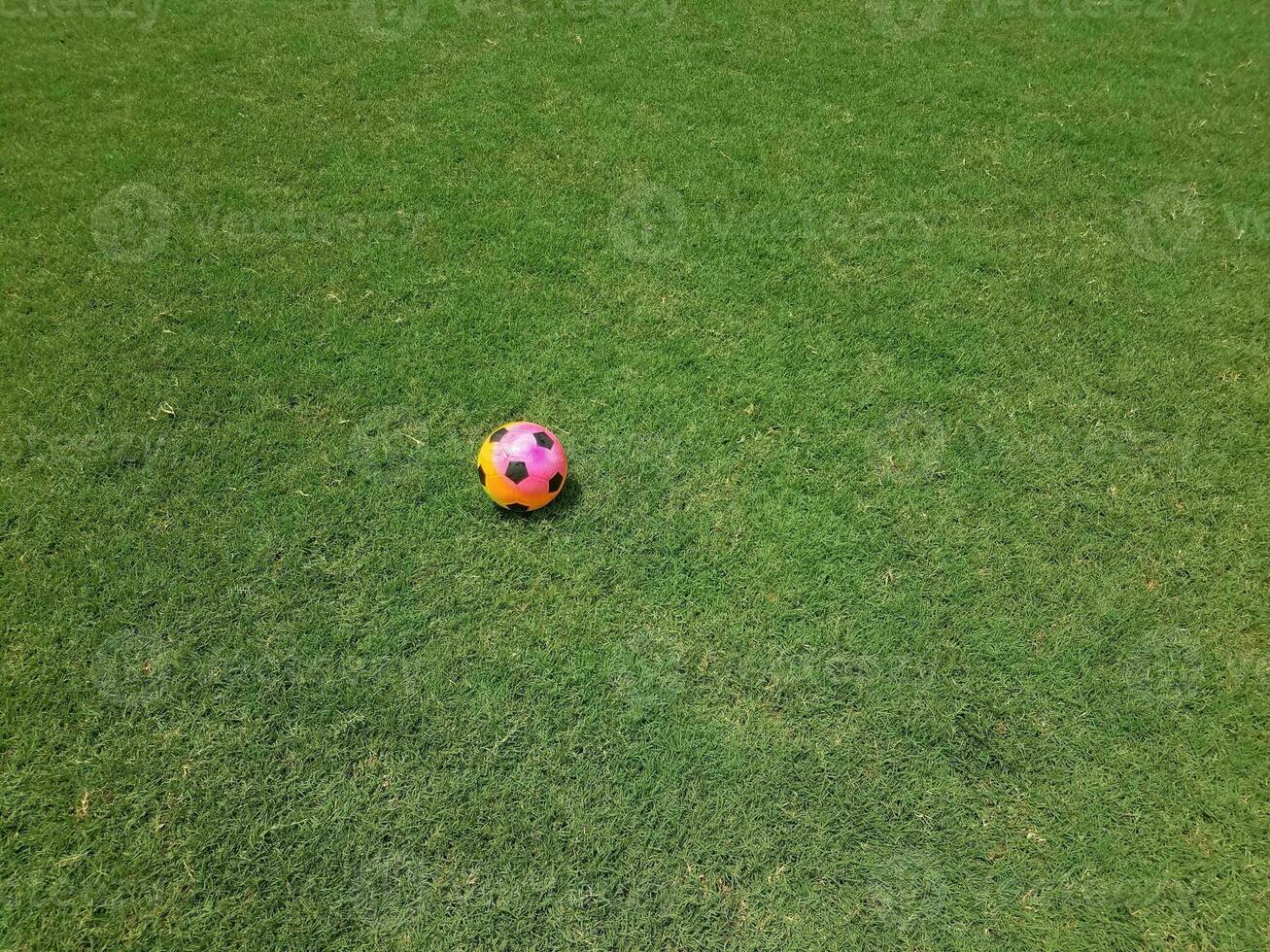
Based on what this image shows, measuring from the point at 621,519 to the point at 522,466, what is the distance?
559 millimetres

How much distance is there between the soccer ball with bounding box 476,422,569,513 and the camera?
3.08 meters

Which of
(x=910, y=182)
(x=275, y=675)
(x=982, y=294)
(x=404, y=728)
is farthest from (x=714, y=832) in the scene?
(x=910, y=182)

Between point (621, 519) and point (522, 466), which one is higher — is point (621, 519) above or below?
below

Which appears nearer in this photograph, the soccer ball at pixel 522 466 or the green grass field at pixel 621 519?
the green grass field at pixel 621 519

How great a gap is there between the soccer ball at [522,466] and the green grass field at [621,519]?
0.19 metres

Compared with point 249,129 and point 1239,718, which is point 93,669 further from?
point 1239,718

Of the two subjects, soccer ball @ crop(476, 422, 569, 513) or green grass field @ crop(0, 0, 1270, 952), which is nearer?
green grass field @ crop(0, 0, 1270, 952)

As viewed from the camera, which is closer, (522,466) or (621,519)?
(522,466)

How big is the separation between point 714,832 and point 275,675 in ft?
6.01

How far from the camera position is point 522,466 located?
3.07 m

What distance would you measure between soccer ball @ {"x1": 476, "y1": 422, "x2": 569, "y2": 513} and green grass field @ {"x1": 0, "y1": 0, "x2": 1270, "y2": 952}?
192mm

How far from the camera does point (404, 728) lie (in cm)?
268

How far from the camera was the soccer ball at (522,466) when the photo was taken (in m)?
3.08

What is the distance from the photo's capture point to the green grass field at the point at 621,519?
246 cm
